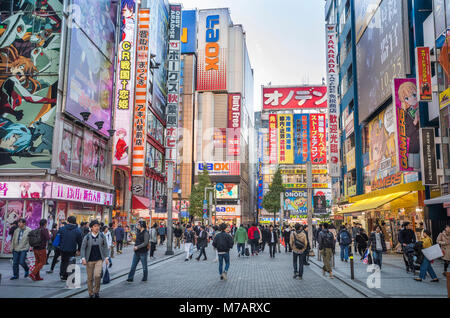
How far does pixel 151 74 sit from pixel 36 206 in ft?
88.7

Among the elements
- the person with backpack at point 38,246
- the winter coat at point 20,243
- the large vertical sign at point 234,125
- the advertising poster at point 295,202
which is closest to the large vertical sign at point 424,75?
the person with backpack at point 38,246

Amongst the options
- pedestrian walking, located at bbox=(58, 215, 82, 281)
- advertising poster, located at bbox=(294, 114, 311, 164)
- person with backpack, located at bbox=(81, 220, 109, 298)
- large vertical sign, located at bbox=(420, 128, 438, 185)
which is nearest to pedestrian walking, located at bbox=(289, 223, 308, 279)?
person with backpack, located at bbox=(81, 220, 109, 298)

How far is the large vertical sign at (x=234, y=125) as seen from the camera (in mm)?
80188

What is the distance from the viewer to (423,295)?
10242 mm

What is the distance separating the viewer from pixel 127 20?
99.9 feet

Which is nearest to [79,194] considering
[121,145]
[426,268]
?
[121,145]

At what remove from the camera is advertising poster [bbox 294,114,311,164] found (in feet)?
295

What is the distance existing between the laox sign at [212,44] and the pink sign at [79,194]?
2241 inches

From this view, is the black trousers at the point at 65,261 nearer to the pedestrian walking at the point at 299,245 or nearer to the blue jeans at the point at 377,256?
the pedestrian walking at the point at 299,245

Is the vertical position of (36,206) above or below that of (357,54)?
below

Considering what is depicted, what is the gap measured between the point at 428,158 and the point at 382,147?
921 cm

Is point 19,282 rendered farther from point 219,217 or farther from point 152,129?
point 219,217

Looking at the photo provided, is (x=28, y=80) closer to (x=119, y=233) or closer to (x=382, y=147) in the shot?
(x=119, y=233)

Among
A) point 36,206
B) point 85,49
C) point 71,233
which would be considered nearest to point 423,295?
point 71,233
